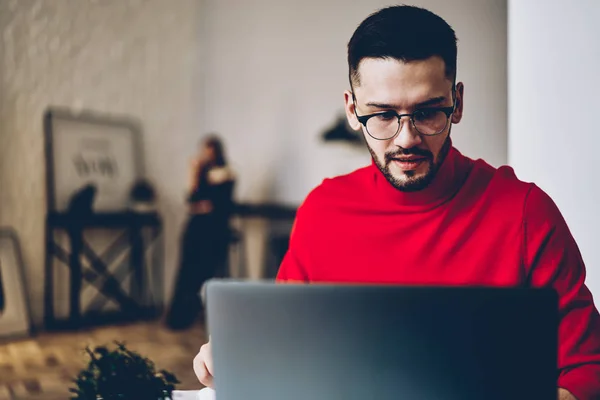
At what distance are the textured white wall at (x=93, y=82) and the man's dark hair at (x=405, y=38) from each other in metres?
4.46

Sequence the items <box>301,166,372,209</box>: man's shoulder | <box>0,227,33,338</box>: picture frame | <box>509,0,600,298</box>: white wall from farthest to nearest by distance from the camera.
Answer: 1. <box>0,227,33,338</box>: picture frame
2. <box>509,0,600,298</box>: white wall
3. <box>301,166,372,209</box>: man's shoulder

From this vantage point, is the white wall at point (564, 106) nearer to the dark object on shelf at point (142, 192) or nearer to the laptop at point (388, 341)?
the laptop at point (388, 341)

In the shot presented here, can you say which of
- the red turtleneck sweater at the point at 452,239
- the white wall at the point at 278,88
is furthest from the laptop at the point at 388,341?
the white wall at the point at 278,88

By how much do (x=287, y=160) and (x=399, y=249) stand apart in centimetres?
429

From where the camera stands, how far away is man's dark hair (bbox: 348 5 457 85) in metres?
1.17

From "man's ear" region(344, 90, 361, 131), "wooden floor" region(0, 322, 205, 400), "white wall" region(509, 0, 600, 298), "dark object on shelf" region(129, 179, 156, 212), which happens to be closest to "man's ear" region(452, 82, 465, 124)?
"man's ear" region(344, 90, 361, 131)

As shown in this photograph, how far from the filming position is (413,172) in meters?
1.23

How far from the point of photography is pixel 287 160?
552 centimetres

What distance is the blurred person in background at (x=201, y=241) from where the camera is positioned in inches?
201

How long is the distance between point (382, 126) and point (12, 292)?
4.33 m

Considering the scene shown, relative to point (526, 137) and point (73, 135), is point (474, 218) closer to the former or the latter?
point (526, 137)

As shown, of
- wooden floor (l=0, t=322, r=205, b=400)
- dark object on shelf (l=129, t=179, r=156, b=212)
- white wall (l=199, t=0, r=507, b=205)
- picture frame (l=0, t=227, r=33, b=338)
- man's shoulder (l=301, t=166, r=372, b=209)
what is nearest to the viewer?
man's shoulder (l=301, t=166, r=372, b=209)

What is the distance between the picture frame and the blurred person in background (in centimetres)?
106

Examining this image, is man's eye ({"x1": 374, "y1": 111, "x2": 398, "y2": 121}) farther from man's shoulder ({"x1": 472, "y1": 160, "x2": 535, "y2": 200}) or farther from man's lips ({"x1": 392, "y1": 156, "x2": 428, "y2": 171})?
man's shoulder ({"x1": 472, "y1": 160, "x2": 535, "y2": 200})
